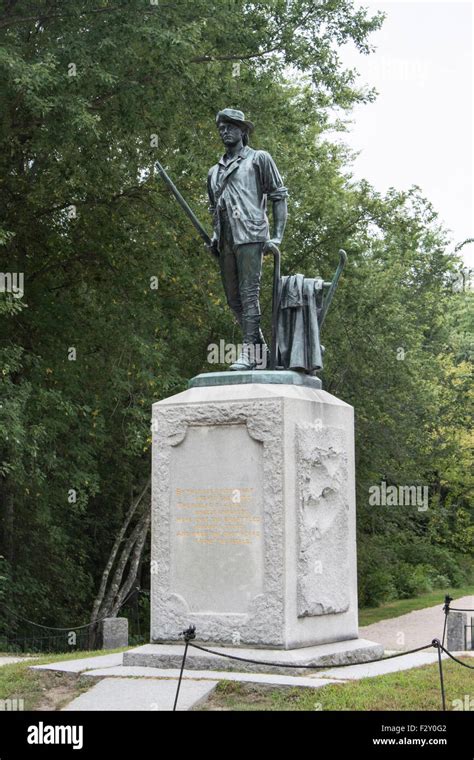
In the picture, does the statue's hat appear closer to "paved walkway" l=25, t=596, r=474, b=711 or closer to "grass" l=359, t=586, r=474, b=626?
"paved walkway" l=25, t=596, r=474, b=711

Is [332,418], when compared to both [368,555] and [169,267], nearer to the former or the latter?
[169,267]

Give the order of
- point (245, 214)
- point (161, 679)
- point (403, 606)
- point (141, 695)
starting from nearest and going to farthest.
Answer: point (141, 695), point (161, 679), point (245, 214), point (403, 606)

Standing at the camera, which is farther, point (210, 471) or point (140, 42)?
point (140, 42)

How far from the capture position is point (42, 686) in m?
9.43

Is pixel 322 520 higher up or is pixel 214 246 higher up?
pixel 214 246

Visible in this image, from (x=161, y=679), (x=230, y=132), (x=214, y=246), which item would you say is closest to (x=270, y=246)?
(x=214, y=246)

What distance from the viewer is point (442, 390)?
111ft

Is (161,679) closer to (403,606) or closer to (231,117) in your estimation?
(231,117)

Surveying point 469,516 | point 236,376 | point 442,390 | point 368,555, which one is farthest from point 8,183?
point 469,516

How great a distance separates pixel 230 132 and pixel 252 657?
4.81m

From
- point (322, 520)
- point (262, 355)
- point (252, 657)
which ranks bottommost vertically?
point (252, 657)

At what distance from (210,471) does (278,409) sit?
0.86m

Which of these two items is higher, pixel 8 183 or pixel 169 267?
pixel 8 183

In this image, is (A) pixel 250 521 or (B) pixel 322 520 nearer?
(A) pixel 250 521
